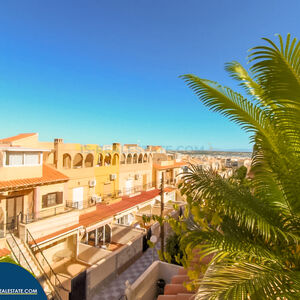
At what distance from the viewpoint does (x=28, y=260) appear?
9336 mm

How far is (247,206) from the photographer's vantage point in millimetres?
3158

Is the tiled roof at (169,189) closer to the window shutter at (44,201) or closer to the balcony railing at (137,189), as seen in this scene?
the balcony railing at (137,189)

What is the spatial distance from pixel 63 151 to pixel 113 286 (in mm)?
9756

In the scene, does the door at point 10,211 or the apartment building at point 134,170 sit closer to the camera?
the door at point 10,211

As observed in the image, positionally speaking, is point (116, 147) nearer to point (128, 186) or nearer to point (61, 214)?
point (128, 186)

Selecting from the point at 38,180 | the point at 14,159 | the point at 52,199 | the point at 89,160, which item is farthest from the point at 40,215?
the point at 89,160

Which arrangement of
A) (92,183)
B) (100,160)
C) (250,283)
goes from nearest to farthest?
1. (250,283)
2. (92,183)
3. (100,160)

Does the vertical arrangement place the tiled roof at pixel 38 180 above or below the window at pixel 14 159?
below

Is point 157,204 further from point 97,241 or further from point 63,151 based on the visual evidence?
point 63,151

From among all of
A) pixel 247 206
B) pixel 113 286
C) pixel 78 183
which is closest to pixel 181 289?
pixel 247 206

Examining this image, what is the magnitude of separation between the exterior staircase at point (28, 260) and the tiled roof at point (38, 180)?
7.44ft

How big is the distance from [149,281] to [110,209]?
10793mm

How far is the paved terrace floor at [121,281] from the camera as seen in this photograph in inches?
381

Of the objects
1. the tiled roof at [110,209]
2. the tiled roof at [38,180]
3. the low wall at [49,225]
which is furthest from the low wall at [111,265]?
the tiled roof at [38,180]
